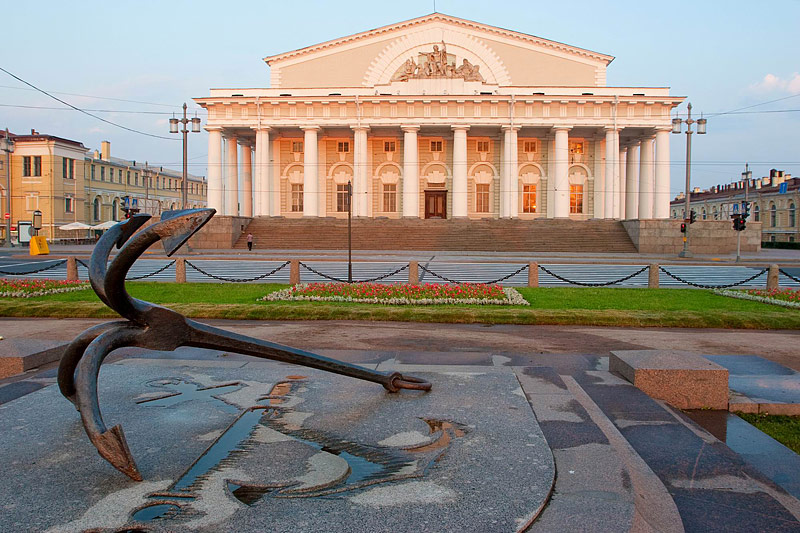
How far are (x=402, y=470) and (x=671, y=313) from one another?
1021 centimetres

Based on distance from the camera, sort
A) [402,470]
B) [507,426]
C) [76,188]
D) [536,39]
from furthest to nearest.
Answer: [76,188] → [536,39] → [507,426] → [402,470]

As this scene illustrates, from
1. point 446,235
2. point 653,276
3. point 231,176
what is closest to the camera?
point 653,276

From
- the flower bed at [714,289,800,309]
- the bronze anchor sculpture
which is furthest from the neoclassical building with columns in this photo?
the bronze anchor sculpture

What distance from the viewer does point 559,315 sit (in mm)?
12109

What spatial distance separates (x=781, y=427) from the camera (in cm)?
566

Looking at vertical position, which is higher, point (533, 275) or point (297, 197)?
point (297, 197)

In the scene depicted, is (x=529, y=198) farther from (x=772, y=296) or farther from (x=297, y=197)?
(x=772, y=296)

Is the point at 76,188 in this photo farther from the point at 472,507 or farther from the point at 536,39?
the point at 472,507

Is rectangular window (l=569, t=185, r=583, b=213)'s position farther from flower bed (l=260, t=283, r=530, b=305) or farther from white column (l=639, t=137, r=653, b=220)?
flower bed (l=260, t=283, r=530, b=305)

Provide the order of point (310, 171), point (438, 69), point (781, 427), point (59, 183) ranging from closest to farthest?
point (781, 427), point (310, 171), point (438, 69), point (59, 183)

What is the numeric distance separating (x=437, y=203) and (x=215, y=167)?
18917 millimetres

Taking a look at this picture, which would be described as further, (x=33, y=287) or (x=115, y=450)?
(x=33, y=287)

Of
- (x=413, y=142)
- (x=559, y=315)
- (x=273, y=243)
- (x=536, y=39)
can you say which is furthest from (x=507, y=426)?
(x=536, y=39)

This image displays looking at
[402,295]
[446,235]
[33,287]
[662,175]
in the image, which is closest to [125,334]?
[402,295]
